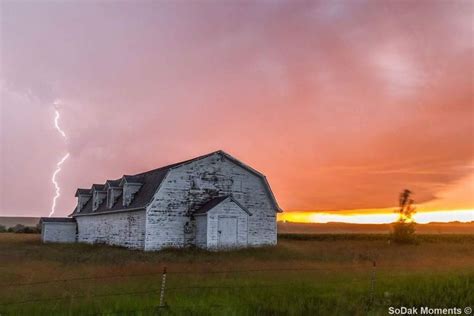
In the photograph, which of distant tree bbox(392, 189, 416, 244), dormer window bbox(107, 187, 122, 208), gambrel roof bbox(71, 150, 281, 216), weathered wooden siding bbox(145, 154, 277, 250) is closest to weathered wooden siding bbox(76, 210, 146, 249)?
gambrel roof bbox(71, 150, 281, 216)

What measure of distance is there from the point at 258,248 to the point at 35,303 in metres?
23.2

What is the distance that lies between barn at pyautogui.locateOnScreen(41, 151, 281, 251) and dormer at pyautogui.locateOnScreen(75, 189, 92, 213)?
1003cm

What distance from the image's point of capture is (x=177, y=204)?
110 feet

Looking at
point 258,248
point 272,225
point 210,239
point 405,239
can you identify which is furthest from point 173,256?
point 405,239

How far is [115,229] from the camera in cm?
3753

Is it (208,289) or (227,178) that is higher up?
(227,178)

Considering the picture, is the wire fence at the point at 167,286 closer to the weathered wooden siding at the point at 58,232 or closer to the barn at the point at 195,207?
the barn at the point at 195,207

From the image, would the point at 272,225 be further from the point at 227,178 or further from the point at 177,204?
the point at 177,204

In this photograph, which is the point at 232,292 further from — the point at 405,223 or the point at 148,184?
the point at 405,223

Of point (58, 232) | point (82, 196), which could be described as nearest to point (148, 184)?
point (58, 232)

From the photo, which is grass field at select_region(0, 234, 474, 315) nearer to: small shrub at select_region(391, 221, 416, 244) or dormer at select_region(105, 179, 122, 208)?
dormer at select_region(105, 179, 122, 208)

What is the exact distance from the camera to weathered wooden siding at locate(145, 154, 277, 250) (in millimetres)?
32812

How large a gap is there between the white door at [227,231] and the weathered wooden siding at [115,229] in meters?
5.15

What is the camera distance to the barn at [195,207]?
32.7 meters
